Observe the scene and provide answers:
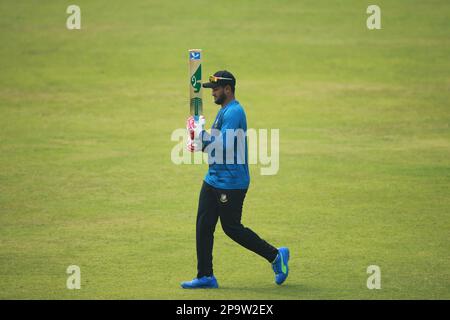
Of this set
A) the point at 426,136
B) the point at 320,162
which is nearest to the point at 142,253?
the point at 320,162

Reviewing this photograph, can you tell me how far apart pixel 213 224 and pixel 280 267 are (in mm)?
863

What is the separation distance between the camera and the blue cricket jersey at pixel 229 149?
9461 millimetres

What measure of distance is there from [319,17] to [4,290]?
19632mm

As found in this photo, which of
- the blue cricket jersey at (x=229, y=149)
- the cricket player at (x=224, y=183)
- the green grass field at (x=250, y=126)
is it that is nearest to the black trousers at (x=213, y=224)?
the cricket player at (x=224, y=183)

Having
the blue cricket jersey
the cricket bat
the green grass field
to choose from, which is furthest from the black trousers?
the cricket bat

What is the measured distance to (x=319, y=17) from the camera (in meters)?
27.7

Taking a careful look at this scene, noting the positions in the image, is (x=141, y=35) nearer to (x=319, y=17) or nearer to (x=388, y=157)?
(x=319, y=17)

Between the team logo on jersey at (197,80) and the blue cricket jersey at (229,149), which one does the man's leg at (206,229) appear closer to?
the blue cricket jersey at (229,149)

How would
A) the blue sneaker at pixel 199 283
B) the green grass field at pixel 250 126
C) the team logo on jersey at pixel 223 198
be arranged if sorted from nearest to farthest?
the team logo on jersey at pixel 223 198 < the blue sneaker at pixel 199 283 < the green grass field at pixel 250 126

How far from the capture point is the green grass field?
416 inches

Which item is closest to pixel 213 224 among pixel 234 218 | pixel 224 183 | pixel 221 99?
pixel 234 218

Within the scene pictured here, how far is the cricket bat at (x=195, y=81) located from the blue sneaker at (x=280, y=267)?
1736 mm

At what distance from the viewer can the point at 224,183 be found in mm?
9602

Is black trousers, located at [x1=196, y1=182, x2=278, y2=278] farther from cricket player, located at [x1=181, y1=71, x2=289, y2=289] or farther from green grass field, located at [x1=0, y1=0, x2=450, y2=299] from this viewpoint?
green grass field, located at [x1=0, y1=0, x2=450, y2=299]
